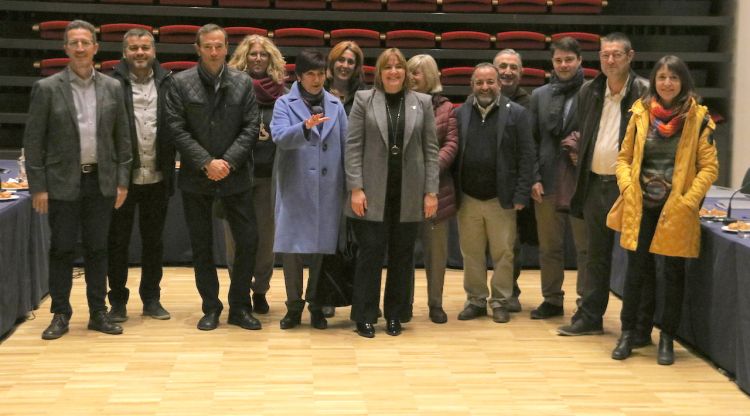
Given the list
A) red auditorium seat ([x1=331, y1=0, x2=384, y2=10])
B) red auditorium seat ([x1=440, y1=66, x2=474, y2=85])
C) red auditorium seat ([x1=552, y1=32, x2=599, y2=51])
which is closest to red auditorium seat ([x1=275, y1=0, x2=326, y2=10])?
red auditorium seat ([x1=331, y1=0, x2=384, y2=10])

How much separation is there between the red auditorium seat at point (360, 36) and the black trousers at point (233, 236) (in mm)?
3780

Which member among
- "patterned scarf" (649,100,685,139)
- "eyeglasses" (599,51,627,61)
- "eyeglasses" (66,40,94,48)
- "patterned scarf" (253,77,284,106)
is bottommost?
"patterned scarf" (649,100,685,139)

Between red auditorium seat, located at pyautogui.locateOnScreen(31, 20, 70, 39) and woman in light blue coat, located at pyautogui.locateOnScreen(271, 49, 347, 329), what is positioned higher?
red auditorium seat, located at pyautogui.locateOnScreen(31, 20, 70, 39)

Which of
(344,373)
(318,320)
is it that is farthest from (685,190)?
(318,320)

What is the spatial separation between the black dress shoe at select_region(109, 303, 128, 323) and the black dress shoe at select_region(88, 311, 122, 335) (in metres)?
0.13

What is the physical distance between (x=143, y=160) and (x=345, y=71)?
3.52 feet

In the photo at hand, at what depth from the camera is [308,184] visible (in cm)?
483

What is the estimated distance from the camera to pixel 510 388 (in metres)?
4.07

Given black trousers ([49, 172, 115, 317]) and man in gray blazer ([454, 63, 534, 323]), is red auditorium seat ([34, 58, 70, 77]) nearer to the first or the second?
black trousers ([49, 172, 115, 317])

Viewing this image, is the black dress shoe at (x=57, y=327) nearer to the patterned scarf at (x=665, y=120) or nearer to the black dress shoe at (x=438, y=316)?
the black dress shoe at (x=438, y=316)

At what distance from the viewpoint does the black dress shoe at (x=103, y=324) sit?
4.84 meters

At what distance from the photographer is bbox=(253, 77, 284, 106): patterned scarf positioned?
17.0 ft

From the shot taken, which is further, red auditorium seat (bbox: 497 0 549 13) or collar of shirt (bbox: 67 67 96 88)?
red auditorium seat (bbox: 497 0 549 13)

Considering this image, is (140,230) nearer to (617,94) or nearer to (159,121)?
(159,121)
